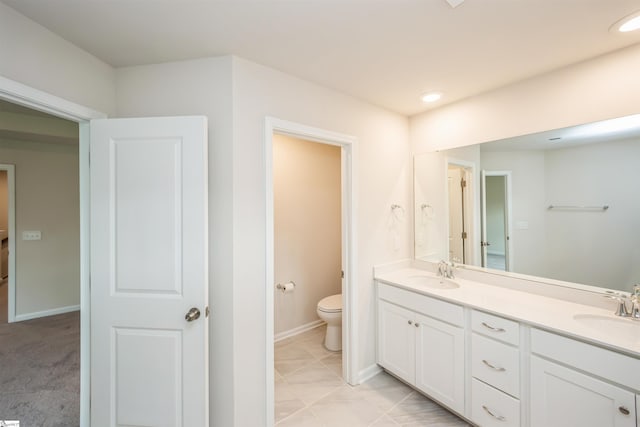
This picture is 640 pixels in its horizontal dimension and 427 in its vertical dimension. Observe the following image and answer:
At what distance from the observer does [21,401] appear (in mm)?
1949

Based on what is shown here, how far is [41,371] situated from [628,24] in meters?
4.77

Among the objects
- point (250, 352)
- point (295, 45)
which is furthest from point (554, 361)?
point (295, 45)

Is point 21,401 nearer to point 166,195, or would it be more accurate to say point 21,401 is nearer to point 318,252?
point 166,195

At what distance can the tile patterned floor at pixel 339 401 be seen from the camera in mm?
1801

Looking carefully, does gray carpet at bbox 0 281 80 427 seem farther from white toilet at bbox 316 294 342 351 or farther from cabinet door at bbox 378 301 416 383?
cabinet door at bbox 378 301 416 383

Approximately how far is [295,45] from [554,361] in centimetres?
216

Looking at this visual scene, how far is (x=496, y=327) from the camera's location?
156 cm

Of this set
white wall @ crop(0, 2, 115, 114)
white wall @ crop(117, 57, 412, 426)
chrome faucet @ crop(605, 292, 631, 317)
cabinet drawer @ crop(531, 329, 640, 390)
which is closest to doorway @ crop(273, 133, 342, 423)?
white wall @ crop(117, 57, 412, 426)

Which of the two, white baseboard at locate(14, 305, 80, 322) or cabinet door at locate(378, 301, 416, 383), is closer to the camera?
cabinet door at locate(378, 301, 416, 383)

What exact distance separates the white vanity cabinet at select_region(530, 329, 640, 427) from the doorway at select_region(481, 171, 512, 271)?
753 millimetres

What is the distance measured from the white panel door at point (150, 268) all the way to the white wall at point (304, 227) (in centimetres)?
154

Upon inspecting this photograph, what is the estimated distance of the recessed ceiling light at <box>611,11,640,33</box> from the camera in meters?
1.26

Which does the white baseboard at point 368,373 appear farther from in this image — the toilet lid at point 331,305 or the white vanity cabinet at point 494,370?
the white vanity cabinet at point 494,370

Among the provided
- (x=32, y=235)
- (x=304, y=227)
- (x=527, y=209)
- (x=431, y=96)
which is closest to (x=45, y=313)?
(x=32, y=235)
